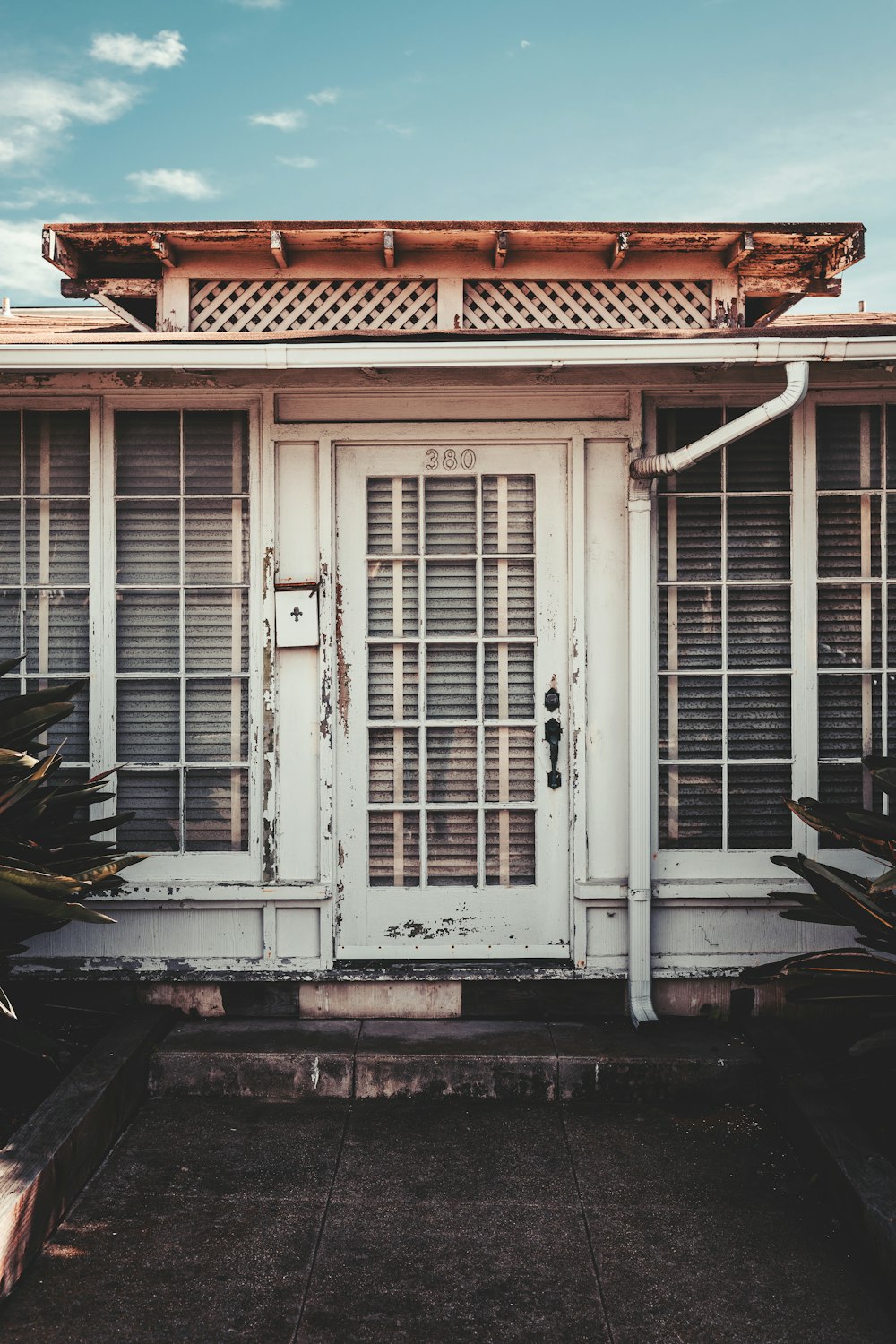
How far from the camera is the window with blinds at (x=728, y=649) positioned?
4.29m

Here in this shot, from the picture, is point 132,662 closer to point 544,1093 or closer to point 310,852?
point 310,852

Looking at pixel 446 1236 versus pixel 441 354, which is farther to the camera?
pixel 441 354

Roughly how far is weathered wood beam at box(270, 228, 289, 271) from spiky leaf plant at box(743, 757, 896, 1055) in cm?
313

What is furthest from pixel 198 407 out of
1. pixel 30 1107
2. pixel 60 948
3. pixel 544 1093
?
pixel 544 1093

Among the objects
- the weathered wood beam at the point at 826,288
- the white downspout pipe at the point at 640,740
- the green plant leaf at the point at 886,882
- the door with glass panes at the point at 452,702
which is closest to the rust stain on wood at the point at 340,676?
the door with glass panes at the point at 452,702

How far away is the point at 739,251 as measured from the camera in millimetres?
4391

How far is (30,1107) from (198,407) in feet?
9.09

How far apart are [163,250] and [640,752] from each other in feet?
9.78

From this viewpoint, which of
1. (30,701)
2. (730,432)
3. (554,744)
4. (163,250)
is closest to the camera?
(30,701)

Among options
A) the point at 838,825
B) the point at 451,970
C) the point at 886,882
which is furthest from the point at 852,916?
the point at 451,970

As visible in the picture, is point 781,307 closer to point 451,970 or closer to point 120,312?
point 120,312

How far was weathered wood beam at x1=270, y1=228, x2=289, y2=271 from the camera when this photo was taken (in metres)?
4.26

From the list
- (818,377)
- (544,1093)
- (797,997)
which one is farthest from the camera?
(818,377)

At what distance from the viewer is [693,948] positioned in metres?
4.25
